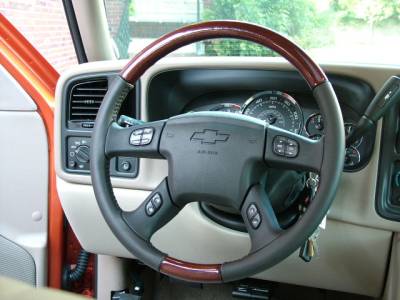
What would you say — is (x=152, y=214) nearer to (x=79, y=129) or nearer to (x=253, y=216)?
(x=253, y=216)

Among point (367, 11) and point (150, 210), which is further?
point (367, 11)

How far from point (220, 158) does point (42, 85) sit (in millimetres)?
918

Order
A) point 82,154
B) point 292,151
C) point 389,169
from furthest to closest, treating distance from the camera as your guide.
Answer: point 82,154
point 389,169
point 292,151

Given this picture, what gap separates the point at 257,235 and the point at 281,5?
72cm

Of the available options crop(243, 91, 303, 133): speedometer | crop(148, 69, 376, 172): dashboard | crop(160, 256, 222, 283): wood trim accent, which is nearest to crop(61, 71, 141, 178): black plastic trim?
crop(148, 69, 376, 172): dashboard

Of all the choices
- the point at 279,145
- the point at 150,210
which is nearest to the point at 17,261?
the point at 150,210

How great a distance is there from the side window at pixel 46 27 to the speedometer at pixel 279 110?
737 millimetres

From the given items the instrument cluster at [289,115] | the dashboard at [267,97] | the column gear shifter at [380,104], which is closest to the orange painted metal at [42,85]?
the dashboard at [267,97]

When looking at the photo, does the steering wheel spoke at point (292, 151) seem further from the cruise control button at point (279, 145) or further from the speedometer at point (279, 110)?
the speedometer at point (279, 110)

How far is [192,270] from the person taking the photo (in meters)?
0.94

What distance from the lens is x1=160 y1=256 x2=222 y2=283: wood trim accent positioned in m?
0.92

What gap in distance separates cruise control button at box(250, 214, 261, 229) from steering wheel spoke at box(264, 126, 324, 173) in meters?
0.10

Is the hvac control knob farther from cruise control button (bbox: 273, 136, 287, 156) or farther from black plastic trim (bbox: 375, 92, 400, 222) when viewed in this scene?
black plastic trim (bbox: 375, 92, 400, 222)

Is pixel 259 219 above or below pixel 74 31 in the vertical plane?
below
